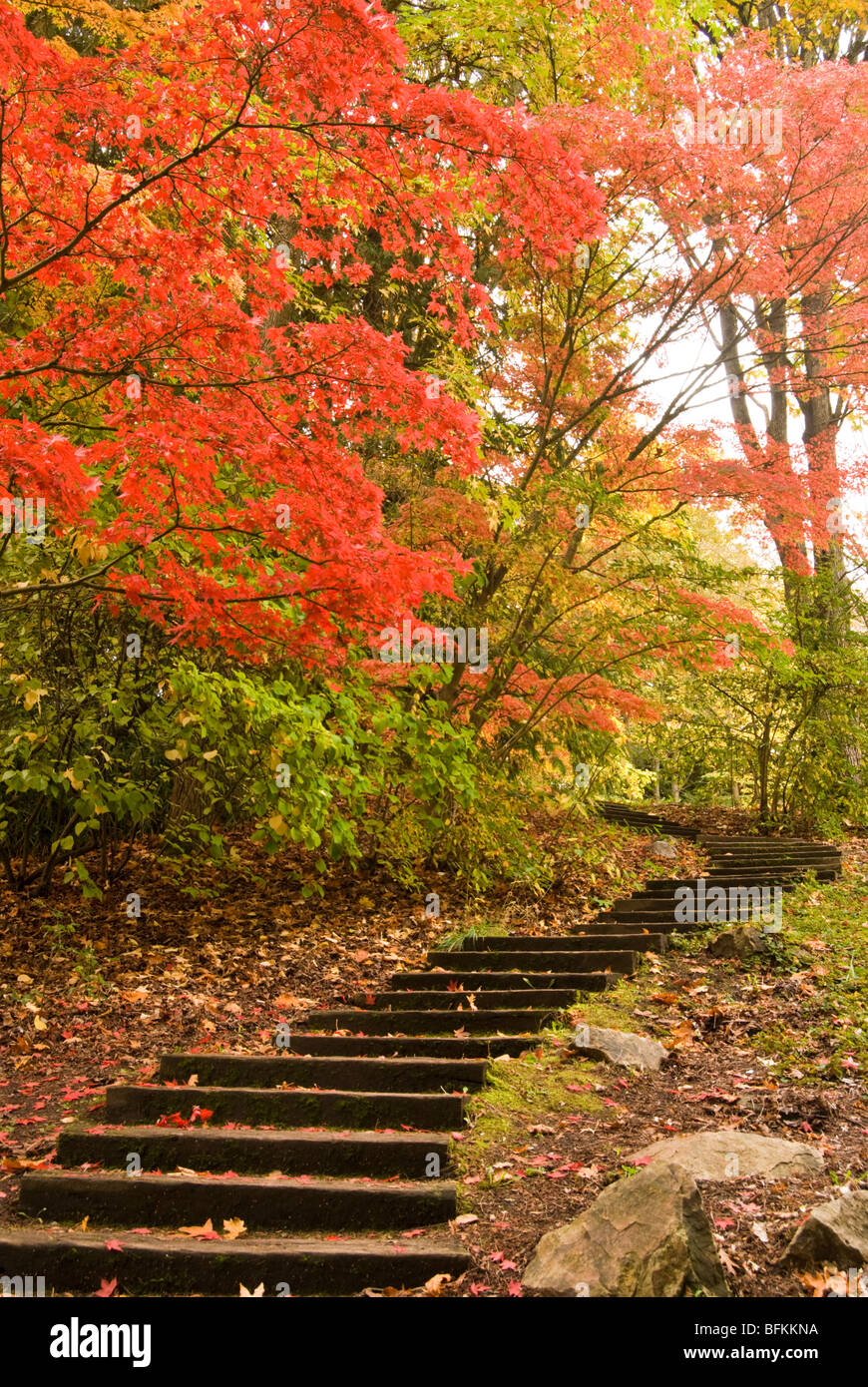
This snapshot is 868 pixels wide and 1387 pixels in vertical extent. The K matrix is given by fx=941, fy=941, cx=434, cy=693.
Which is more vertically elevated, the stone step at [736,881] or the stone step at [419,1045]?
the stone step at [736,881]

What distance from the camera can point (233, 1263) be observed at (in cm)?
303

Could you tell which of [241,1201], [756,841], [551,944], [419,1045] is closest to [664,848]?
[756,841]

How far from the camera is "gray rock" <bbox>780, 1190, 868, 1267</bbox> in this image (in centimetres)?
265

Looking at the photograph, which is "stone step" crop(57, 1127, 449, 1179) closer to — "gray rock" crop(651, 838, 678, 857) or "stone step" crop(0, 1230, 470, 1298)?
"stone step" crop(0, 1230, 470, 1298)

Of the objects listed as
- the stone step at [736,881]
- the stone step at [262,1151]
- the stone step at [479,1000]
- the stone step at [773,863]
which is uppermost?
the stone step at [773,863]

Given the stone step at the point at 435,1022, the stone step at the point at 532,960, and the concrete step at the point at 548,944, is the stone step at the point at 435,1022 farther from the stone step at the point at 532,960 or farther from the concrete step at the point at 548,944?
the concrete step at the point at 548,944

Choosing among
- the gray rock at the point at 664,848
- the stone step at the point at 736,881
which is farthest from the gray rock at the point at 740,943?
the gray rock at the point at 664,848

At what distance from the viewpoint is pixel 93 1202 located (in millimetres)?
3471

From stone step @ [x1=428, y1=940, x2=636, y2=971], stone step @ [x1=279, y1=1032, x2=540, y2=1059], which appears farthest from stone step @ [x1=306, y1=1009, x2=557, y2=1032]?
stone step @ [x1=428, y1=940, x2=636, y2=971]

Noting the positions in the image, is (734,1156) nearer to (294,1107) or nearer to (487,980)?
(294,1107)

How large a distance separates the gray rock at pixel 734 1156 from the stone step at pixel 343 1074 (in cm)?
105

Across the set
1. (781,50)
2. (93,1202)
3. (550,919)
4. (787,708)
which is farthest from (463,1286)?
(781,50)

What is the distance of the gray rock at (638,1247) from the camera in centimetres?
262
